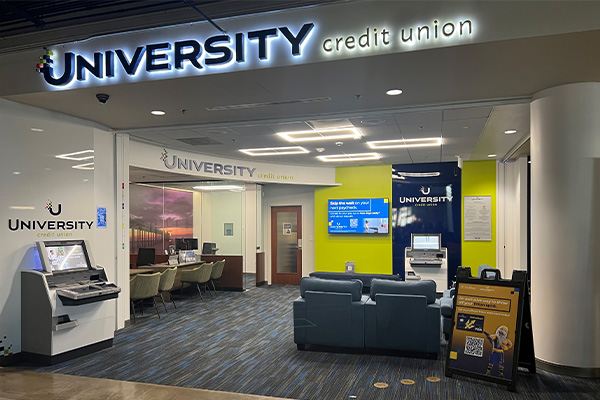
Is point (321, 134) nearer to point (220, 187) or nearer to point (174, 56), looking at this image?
point (174, 56)

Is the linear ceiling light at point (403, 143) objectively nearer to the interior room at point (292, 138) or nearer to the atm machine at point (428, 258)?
the interior room at point (292, 138)

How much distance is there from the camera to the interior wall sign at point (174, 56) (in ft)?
14.0

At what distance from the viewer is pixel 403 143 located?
8.33 m

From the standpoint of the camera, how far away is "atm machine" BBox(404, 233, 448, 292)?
34.1ft

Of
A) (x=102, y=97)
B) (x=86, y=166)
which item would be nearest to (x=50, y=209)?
(x=86, y=166)

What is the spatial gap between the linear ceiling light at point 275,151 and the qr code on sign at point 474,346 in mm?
5066

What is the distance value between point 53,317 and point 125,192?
237cm

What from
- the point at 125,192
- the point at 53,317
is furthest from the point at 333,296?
the point at 125,192

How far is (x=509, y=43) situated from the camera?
12.1 ft

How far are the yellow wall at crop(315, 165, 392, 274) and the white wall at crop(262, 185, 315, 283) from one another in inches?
11.5

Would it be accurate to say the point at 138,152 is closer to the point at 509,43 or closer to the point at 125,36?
the point at 125,36

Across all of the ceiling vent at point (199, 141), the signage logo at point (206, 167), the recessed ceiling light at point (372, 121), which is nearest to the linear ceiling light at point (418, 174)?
the signage logo at point (206, 167)

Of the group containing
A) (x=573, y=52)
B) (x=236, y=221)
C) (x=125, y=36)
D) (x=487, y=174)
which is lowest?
(x=236, y=221)

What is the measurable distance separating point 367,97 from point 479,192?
6.27 m
